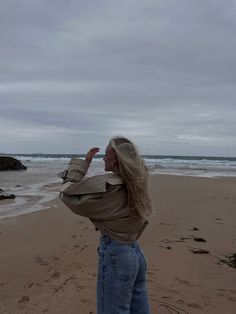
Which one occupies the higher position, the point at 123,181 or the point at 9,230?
the point at 123,181

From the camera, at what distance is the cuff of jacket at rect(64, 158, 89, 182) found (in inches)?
121

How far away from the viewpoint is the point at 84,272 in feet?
19.0

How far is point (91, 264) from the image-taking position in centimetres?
615

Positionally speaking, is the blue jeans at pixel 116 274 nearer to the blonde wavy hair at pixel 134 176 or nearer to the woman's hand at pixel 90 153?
the blonde wavy hair at pixel 134 176

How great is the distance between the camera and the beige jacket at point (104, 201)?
9.77ft

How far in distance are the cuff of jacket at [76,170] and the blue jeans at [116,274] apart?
46 centimetres

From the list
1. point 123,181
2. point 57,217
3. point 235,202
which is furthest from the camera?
point 235,202

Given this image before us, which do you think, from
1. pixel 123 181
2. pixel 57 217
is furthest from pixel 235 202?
pixel 123 181

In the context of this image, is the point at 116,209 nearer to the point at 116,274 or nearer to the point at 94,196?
the point at 94,196

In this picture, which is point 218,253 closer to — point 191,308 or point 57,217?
point 191,308

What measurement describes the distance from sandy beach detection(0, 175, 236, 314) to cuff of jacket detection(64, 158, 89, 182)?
2.03 m

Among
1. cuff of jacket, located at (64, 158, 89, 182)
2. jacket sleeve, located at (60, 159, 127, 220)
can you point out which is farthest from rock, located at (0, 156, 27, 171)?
jacket sleeve, located at (60, 159, 127, 220)

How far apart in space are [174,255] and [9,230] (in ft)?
12.0

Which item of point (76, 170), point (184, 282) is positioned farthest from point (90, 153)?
point (184, 282)
